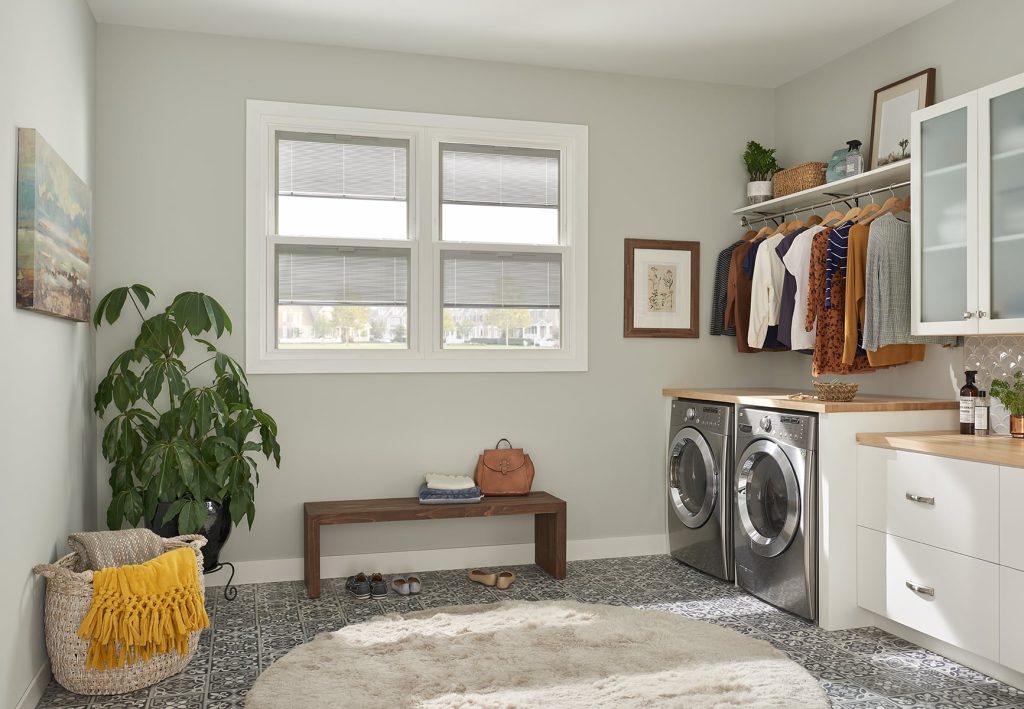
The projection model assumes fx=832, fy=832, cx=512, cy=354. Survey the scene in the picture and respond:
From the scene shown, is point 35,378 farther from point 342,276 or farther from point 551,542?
point 551,542

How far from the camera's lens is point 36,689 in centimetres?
263

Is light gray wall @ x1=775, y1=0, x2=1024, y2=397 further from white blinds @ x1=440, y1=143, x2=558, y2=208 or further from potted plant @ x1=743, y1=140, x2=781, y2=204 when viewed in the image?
white blinds @ x1=440, y1=143, x2=558, y2=208

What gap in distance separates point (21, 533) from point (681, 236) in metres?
3.51

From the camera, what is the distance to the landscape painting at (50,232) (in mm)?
2473

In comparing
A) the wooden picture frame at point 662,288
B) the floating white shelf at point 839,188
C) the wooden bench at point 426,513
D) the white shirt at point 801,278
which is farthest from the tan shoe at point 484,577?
the floating white shelf at point 839,188

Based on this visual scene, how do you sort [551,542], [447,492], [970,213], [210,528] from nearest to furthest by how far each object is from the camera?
1. [970,213]
2. [210,528]
3. [447,492]
4. [551,542]

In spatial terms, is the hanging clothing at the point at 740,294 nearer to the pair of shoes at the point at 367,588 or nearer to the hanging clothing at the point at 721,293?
the hanging clothing at the point at 721,293

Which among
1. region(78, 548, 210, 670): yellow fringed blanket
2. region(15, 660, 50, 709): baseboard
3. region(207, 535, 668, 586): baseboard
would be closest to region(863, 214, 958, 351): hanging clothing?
region(207, 535, 668, 586): baseboard

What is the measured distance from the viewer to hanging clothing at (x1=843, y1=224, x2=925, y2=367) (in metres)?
3.67

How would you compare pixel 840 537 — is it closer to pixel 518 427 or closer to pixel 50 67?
pixel 518 427

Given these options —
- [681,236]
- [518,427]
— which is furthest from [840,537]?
[681,236]

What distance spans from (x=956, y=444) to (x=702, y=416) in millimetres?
1394

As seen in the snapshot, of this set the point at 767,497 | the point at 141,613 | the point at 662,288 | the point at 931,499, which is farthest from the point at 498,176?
the point at 141,613

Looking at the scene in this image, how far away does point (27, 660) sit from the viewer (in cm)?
256
